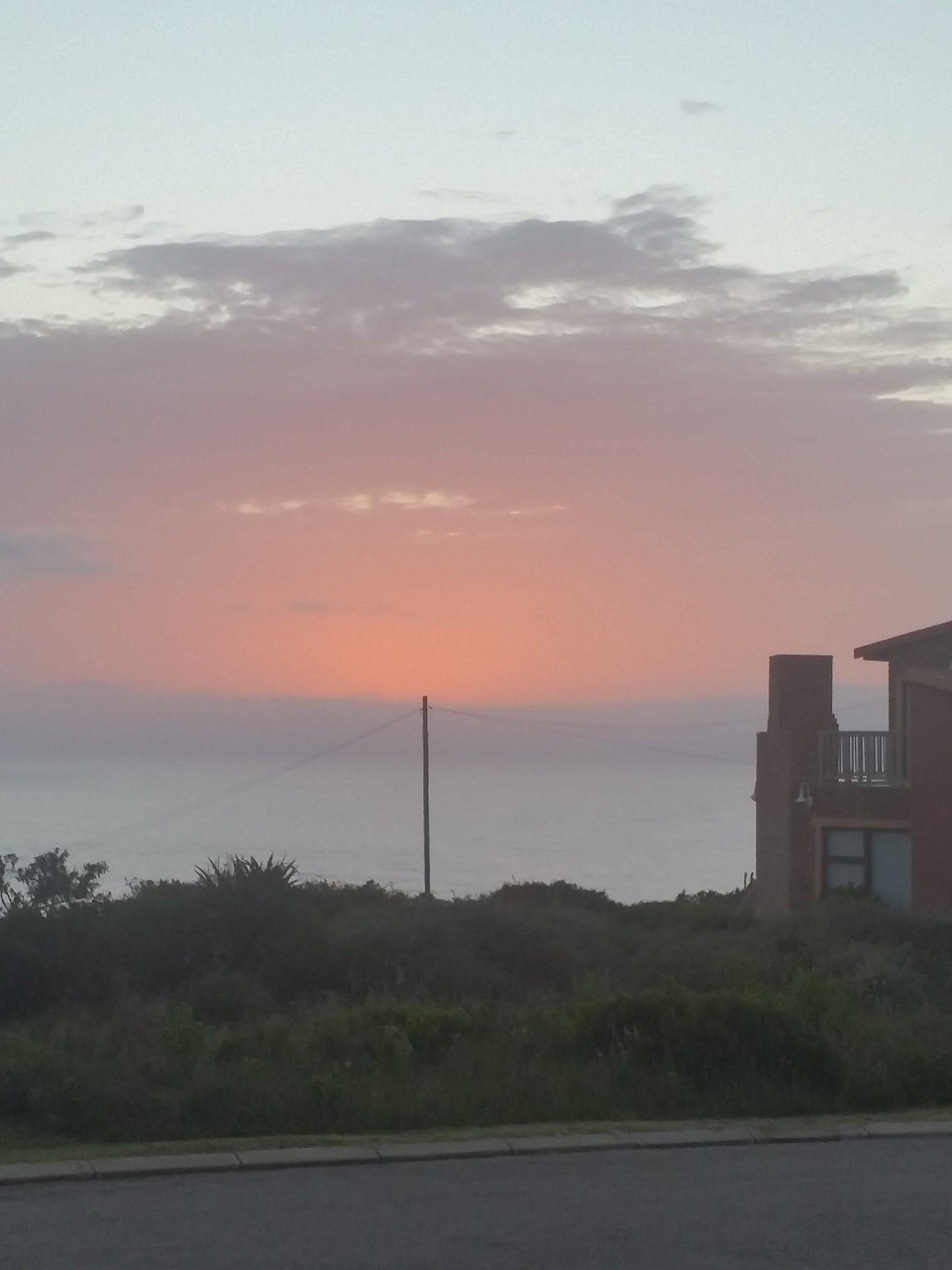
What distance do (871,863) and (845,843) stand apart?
662mm

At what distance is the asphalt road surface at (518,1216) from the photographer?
254 inches

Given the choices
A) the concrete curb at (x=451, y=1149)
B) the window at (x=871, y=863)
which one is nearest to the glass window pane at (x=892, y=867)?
the window at (x=871, y=863)

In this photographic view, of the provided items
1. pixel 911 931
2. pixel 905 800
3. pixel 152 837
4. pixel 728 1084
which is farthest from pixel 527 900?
pixel 152 837

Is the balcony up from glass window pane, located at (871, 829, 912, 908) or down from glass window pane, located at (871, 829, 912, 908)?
up

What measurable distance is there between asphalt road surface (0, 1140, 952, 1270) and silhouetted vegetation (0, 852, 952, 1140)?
139 centimetres

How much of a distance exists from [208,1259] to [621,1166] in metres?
2.64

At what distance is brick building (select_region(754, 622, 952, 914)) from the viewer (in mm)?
25734

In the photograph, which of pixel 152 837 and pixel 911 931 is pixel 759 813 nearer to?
pixel 911 931

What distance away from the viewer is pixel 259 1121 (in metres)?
9.19

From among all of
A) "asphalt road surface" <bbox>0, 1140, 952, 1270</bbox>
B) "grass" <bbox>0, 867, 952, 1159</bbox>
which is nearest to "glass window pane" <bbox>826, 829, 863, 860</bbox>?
"grass" <bbox>0, 867, 952, 1159</bbox>

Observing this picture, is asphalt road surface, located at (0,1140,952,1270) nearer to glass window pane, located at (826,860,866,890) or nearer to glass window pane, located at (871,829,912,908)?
glass window pane, located at (871,829,912,908)

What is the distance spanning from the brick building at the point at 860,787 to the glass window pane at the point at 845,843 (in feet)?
0.06

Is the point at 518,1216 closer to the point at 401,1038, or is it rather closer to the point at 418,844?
the point at 401,1038

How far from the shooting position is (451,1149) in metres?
8.48
